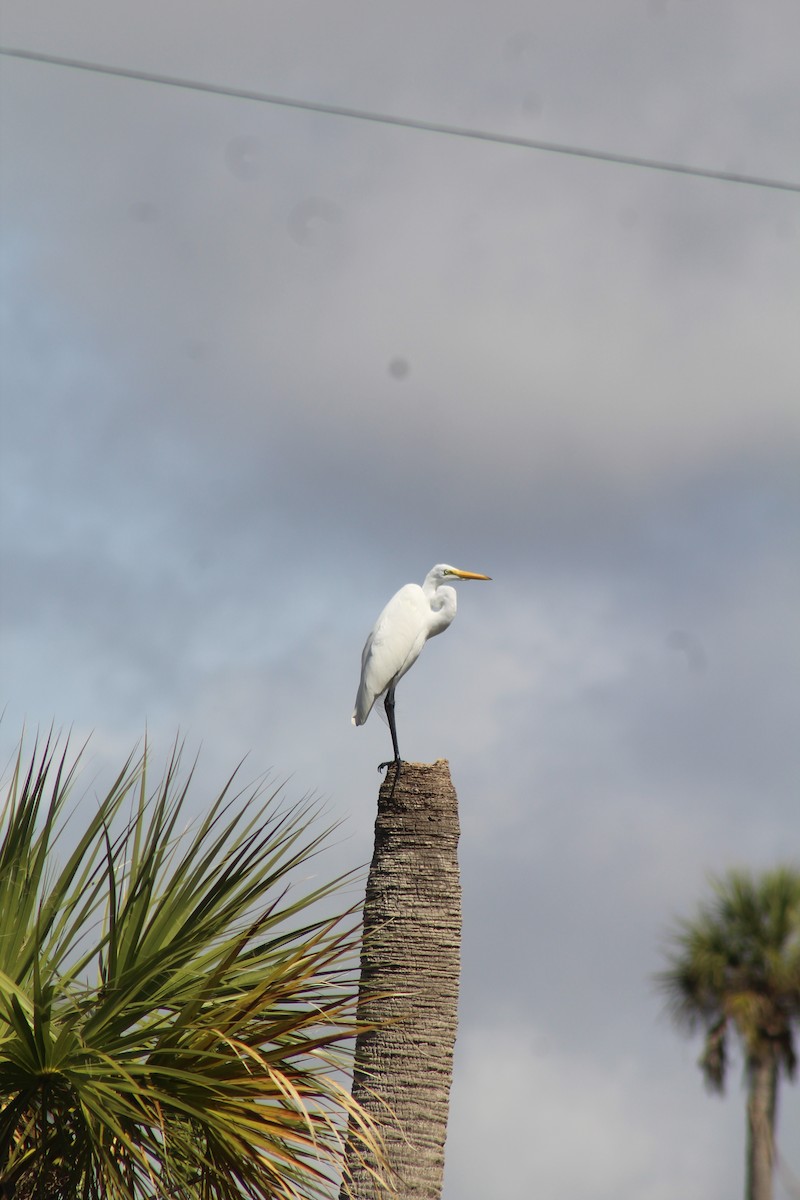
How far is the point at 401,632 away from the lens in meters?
9.85

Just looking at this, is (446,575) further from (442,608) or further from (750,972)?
(750,972)

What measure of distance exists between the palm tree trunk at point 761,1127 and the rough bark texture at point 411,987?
17.3m

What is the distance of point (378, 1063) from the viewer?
281 inches

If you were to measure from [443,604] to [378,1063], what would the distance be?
3.73 m

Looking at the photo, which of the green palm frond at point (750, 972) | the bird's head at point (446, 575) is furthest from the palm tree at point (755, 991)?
the bird's head at point (446, 575)

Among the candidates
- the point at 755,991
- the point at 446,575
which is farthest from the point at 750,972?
the point at 446,575

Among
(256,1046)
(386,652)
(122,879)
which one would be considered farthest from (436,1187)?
(386,652)

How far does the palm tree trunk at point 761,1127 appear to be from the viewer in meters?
22.8

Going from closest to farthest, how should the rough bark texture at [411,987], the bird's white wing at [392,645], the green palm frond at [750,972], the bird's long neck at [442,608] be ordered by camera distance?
1. the rough bark texture at [411,987]
2. the bird's white wing at [392,645]
3. the bird's long neck at [442,608]
4. the green palm frond at [750,972]

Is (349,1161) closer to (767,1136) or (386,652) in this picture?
(386,652)

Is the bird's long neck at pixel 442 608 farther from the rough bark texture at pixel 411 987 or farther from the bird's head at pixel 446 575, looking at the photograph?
the rough bark texture at pixel 411 987

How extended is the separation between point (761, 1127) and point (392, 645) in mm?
16256

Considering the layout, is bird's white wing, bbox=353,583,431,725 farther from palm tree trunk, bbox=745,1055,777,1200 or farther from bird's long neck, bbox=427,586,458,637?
palm tree trunk, bbox=745,1055,777,1200

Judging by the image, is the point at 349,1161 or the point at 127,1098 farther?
the point at 349,1161
